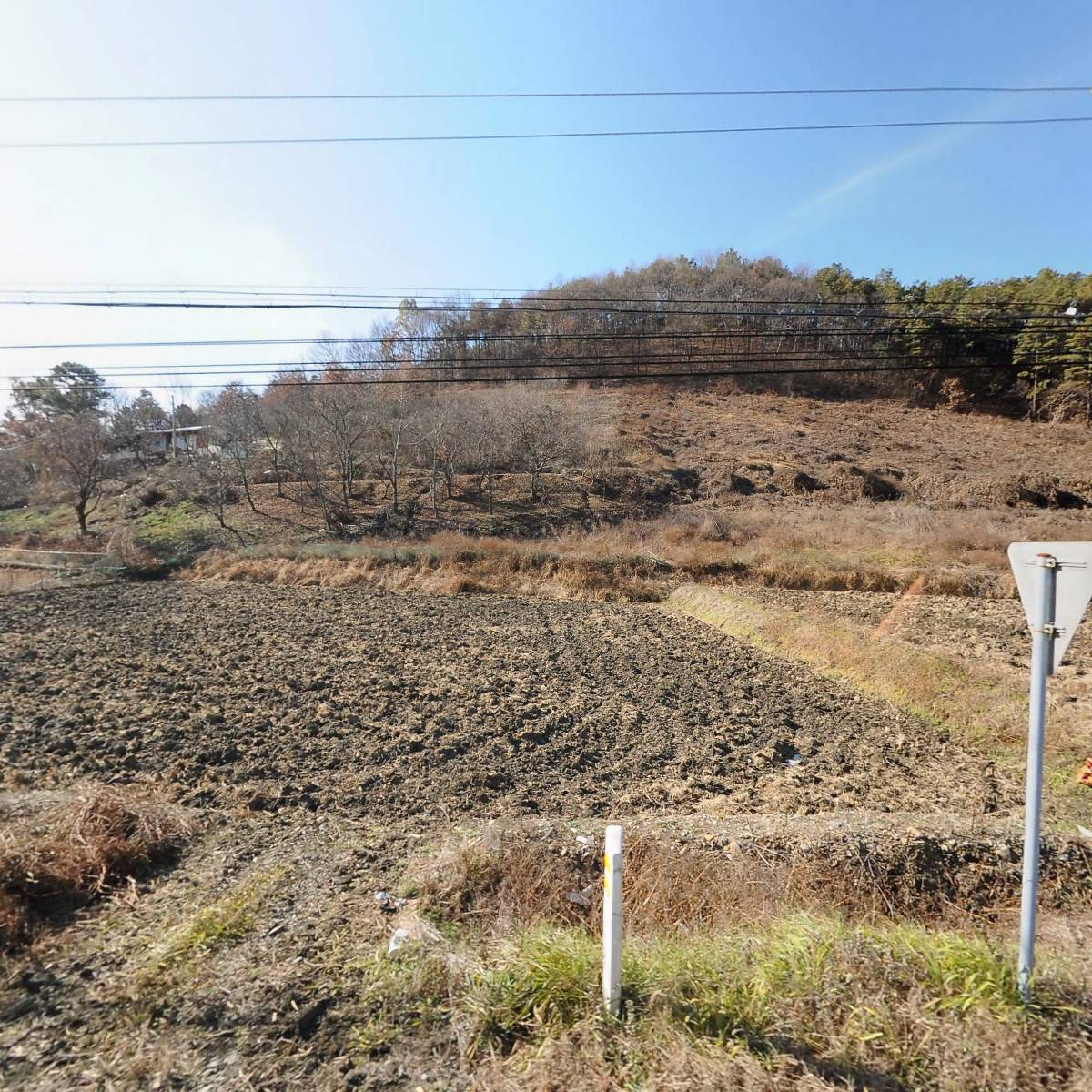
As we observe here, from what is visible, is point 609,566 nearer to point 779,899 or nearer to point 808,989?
point 779,899

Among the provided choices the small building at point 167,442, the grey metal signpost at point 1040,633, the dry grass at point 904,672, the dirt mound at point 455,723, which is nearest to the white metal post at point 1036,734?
the grey metal signpost at point 1040,633

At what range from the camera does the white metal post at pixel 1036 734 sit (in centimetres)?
264

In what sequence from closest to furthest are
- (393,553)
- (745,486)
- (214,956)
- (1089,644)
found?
(214,956)
(1089,644)
(393,553)
(745,486)

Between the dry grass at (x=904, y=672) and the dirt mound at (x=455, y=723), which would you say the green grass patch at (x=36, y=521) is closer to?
the dirt mound at (x=455, y=723)

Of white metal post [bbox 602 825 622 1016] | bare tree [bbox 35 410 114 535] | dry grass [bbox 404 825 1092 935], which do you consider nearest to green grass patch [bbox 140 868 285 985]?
dry grass [bbox 404 825 1092 935]

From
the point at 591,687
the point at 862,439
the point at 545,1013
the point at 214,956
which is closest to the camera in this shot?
Result: the point at 545,1013

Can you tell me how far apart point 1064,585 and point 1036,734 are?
772mm

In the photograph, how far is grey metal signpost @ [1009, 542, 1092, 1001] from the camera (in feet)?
8.56

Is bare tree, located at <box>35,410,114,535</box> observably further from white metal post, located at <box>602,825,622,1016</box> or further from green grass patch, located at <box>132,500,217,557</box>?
white metal post, located at <box>602,825,622,1016</box>

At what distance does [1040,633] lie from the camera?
2717 millimetres

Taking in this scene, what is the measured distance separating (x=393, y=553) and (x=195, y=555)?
344 inches

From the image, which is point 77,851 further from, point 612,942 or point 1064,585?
point 1064,585

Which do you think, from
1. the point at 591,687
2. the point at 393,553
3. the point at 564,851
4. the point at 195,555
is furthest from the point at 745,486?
the point at 564,851

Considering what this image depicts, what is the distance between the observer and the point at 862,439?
40.7 m
